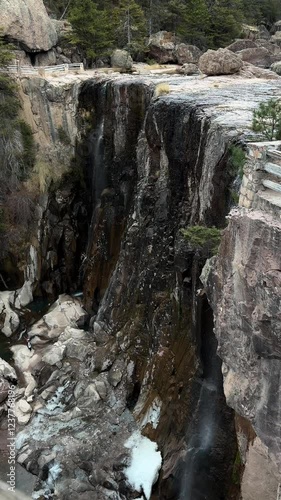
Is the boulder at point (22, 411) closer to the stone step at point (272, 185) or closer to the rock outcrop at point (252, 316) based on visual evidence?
the rock outcrop at point (252, 316)

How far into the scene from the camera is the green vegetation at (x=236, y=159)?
36.6 feet

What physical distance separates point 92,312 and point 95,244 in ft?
10.3

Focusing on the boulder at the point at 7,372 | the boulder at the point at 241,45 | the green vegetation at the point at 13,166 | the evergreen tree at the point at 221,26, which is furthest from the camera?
the evergreen tree at the point at 221,26

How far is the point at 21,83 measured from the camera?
78.3 ft

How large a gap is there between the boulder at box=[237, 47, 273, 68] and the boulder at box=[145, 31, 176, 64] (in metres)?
5.18

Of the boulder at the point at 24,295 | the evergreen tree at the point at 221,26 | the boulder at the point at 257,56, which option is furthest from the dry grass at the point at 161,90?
the evergreen tree at the point at 221,26

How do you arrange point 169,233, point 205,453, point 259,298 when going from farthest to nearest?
point 169,233, point 205,453, point 259,298

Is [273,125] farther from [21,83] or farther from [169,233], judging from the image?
[21,83]

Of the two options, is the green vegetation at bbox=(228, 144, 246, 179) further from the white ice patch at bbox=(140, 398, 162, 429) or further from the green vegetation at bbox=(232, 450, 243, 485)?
the white ice patch at bbox=(140, 398, 162, 429)

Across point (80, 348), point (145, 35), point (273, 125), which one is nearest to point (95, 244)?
point (80, 348)

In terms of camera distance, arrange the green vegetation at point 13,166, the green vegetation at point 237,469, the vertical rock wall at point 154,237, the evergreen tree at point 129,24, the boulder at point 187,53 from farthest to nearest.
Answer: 1. the evergreen tree at point 129,24
2. the boulder at point 187,53
3. the green vegetation at point 13,166
4. the vertical rock wall at point 154,237
5. the green vegetation at point 237,469

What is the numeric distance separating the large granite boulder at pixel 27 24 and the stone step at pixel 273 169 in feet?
76.6

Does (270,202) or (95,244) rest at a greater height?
(270,202)

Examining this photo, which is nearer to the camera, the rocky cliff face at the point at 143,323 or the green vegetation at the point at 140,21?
the rocky cliff face at the point at 143,323
